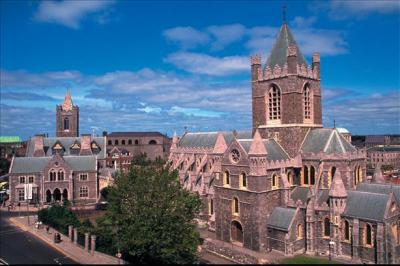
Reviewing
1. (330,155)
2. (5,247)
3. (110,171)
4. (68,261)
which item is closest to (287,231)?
(330,155)

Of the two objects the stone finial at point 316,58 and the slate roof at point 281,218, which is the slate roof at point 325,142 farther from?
the stone finial at point 316,58

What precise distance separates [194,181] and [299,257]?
78.6 feet

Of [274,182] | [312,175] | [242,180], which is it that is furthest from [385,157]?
[242,180]

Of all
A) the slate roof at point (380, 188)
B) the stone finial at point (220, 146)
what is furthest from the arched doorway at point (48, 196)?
the slate roof at point (380, 188)

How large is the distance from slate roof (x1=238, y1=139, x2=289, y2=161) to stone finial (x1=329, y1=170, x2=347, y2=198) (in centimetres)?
735

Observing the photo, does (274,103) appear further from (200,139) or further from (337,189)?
(200,139)

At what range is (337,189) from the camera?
36.3 m

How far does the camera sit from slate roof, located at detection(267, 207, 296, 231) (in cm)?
3759

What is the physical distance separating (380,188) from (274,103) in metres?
15.8

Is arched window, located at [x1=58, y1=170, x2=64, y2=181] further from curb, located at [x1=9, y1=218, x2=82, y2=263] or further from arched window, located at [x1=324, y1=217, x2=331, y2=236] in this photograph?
arched window, located at [x1=324, y1=217, x2=331, y2=236]

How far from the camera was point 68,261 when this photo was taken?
3294 centimetres

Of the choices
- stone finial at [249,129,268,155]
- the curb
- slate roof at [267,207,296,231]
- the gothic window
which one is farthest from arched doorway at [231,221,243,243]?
the gothic window

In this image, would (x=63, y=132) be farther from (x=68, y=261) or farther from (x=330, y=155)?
(x=330, y=155)

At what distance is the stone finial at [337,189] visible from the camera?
119 ft
